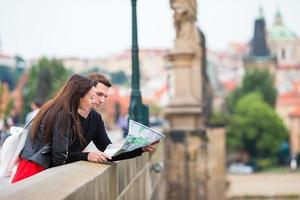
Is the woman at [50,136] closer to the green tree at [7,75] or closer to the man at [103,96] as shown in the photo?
the man at [103,96]

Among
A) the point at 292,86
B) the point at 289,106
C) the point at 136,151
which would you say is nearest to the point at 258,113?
the point at 289,106

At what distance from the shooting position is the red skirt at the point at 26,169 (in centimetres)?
479

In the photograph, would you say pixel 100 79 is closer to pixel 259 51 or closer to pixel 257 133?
pixel 257 133

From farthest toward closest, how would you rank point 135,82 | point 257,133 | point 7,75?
point 7,75 → point 257,133 → point 135,82

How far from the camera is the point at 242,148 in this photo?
7794 cm

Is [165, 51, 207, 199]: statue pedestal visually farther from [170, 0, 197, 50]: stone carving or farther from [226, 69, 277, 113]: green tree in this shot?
[226, 69, 277, 113]: green tree

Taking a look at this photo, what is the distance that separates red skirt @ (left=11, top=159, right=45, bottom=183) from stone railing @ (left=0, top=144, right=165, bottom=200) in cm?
27

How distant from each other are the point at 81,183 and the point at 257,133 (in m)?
74.0

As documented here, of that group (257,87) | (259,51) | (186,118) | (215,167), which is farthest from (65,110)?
(259,51)

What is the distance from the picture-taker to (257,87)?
9006 cm

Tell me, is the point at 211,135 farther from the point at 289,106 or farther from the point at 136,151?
the point at 289,106

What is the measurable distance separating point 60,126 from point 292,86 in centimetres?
13474

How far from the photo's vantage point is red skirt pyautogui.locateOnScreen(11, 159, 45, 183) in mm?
4789

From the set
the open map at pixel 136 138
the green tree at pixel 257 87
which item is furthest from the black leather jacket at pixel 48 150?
the green tree at pixel 257 87
